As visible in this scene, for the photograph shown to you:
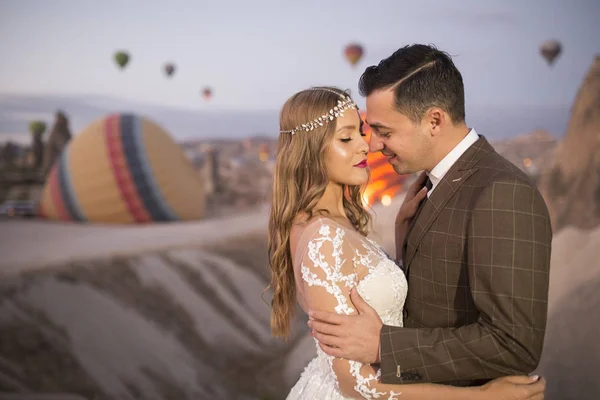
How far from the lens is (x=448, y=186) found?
2.23m

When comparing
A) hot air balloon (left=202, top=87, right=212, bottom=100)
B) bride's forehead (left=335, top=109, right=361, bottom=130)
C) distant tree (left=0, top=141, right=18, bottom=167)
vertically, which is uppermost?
bride's forehead (left=335, top=109, right=361, bottom=130)

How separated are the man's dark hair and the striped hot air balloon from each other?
33.7ft

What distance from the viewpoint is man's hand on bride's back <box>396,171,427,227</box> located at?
2752mm

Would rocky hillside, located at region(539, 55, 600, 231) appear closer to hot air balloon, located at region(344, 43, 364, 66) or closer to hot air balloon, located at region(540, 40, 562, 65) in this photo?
hot air balloon, located at region(540, 40, 562, 65)

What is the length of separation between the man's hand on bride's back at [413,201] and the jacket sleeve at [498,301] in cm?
71

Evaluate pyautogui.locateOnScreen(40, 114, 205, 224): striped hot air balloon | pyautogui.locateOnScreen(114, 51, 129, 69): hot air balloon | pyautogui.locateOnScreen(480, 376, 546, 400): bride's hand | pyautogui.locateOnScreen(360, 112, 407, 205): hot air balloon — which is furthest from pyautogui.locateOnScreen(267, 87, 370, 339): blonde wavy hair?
pyautogui.locateOnScreen(114, 51, 129, 69): hot air balloon

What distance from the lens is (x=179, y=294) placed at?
372 inches

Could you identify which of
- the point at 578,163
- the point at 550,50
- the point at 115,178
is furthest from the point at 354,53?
the point at 578,163

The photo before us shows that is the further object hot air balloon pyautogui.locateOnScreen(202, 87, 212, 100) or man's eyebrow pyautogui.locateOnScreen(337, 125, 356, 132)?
hot air balloon pyautogui.locateOnScreen(202, 87, 212, 100)

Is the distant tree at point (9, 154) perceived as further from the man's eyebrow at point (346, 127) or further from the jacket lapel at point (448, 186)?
the jacket lapel at point (448, 186)

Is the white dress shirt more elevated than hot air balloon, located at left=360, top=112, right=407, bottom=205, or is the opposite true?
the white dress shirt

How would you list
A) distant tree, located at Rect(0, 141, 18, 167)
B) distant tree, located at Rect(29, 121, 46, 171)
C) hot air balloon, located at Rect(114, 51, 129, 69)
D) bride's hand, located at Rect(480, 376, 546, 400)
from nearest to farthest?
bride's hand, located at Rect(480, 376, 546, 400), distant tree, located at Rect(0, 141, 18, 167), hot air balloon, located at Rect(114, 51, 129, 69), distant tree, located at Rect(29, 121, 46, 171)

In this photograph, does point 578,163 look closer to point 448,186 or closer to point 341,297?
point 448,186

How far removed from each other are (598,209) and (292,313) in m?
6.14
